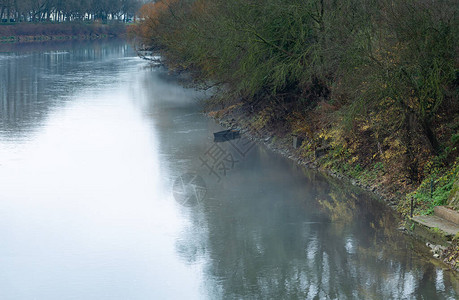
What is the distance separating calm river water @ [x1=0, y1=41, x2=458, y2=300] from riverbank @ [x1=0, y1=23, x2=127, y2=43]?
89.5m

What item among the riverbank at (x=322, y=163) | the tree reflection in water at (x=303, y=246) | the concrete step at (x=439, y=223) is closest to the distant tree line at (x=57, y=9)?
the riverbank at (x=322, y=163)

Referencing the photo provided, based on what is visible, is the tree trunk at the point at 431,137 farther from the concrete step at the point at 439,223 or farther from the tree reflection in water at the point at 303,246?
the concrete step at the point at 439,223

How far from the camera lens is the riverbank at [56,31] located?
114238 millimetres

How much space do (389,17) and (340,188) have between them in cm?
600

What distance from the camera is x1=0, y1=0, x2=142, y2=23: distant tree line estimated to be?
120750 millimetres

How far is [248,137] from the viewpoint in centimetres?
2977

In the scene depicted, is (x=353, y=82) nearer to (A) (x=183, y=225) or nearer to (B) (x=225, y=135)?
(A) (x=183, y=225)

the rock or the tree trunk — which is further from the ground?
the tree trunk

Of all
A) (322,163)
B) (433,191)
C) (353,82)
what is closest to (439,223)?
(433,191)

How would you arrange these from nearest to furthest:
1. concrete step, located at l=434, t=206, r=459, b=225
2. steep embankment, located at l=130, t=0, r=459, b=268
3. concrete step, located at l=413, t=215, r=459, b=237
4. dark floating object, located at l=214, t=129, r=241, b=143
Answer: concrete step, located at l=413, t=215, r=459, b=237, concrete step, located at l=434, t=206, r=459, b=225, steep embankment, located at l=130, t=0, r=459, b=268, dark floating object, located at l=214, t=129, r=241, b=143

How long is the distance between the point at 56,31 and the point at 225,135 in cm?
10742

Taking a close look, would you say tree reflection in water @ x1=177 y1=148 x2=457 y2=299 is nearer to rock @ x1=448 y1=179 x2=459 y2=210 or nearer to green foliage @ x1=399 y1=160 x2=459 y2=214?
green foliage @ x1=399 y1=160 x2=459 y2=214

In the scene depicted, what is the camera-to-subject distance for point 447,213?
51.0 ft

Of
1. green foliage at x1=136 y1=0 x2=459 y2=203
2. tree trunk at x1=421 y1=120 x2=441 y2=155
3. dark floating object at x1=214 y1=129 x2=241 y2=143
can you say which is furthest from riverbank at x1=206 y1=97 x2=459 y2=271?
tree trunk at x1=421 y1=120 x2=441 y2=155
